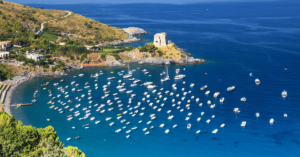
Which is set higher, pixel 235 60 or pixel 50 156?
pixel 235 60

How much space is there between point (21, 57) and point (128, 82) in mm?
48546

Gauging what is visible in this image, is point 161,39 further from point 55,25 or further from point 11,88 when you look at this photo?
point 55,25

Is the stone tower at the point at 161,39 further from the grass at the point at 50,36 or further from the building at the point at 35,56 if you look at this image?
the grass at the point at 50,36

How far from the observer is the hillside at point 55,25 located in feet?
524

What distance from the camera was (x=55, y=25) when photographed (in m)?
176

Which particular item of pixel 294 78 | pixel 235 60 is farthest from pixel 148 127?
pixel 235 60

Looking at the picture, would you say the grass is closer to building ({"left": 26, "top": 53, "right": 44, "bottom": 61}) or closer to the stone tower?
building ({"left": 26, "top": 53, "right": 44, "bottom": 61})

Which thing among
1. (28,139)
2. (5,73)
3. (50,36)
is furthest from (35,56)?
(28,139)

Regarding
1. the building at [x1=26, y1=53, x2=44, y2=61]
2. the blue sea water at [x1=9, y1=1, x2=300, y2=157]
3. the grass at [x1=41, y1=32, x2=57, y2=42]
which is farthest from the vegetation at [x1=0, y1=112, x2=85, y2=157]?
the grass at [x1=41, y1=32, x2=57, y2=42]

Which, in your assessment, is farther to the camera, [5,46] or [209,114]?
[5,46]

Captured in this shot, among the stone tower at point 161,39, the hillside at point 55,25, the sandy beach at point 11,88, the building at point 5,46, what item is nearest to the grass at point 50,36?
the hillside at point 55,25

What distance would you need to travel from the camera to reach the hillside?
160 m

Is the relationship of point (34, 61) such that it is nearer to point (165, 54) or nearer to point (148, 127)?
point (165, 54)

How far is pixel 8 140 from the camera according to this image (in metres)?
47.6
